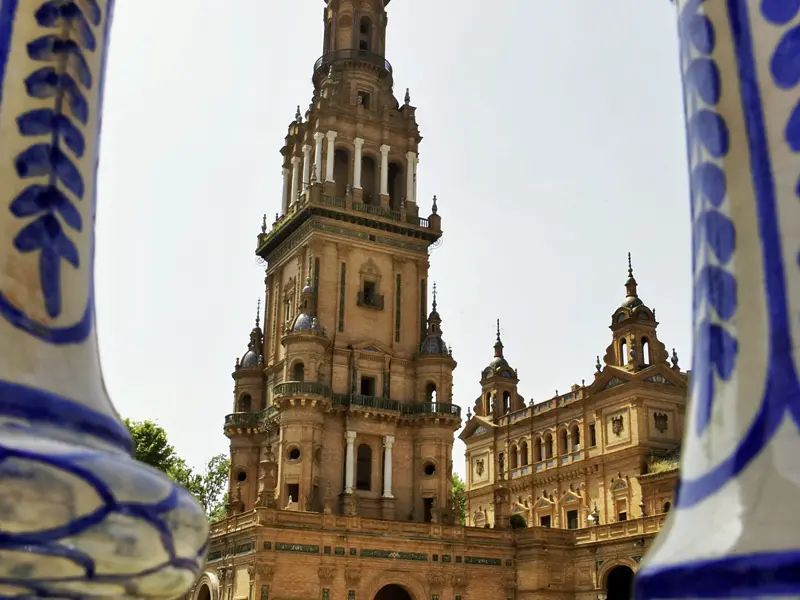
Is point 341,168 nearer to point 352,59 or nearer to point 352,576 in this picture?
point 352,59

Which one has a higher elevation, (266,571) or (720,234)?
(266,571)

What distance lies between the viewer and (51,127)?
223cm

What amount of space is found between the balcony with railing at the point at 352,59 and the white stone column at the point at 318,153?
5.77 metres

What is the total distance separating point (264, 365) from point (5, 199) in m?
42.0

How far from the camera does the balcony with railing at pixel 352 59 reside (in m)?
46.8

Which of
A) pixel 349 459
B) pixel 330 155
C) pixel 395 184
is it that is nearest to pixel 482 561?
pixel 349 459

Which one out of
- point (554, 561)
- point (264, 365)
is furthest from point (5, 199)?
point (264, 365)

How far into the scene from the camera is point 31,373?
1977mm

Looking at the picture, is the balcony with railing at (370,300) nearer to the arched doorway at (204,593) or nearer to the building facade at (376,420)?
the building facade at (376,420)

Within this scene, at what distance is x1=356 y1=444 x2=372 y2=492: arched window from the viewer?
39.3 m

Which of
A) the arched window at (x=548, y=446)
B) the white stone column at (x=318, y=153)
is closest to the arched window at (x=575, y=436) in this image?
the arched window at (x=548, y=446)

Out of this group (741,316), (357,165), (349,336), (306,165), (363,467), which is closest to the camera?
(741,316)

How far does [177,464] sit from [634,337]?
87.7 feet

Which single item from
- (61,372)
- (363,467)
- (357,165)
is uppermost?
(357,165)
